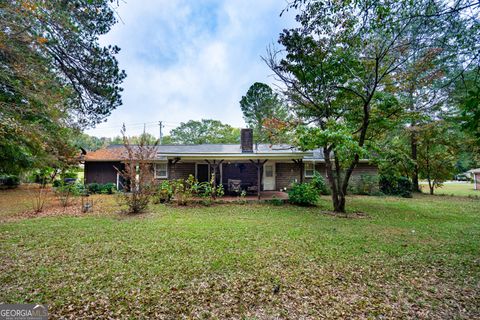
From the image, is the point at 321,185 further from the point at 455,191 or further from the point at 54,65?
the point at 455,191

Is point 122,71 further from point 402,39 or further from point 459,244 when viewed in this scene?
point 459,244

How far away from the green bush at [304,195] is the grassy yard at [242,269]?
321 centimetres

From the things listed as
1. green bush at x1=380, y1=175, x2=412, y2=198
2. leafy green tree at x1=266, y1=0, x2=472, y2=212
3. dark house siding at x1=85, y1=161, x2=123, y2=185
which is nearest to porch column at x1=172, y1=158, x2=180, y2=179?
dark house siding at x1=85, y1=161, x2=123, y2=185

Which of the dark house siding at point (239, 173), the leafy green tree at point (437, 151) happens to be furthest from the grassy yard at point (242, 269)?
the leafy green tree at point (437, 151)

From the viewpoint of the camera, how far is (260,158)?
1123 centimetres

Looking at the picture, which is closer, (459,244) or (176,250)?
(176,250)

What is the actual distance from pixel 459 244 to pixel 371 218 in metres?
2.86

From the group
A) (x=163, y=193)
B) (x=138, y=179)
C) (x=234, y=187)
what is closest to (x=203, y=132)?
(x=234, y=187)

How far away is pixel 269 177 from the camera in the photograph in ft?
50.8

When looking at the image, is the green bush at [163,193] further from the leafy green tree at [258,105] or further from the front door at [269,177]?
the leafy green tree at [258,105]

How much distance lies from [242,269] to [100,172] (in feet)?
53.3

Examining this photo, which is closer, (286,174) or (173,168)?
Result: (173,168)

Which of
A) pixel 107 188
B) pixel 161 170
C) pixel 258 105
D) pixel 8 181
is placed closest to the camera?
pixel 107 188

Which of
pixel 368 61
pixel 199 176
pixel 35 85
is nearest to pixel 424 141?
pixel 368 61
